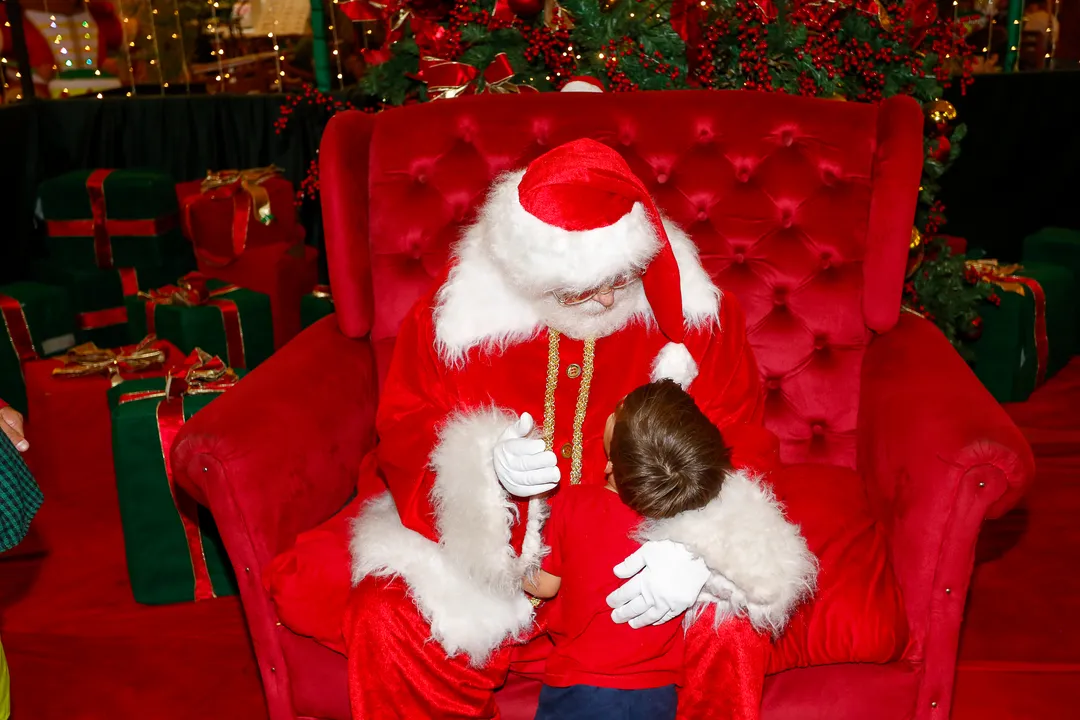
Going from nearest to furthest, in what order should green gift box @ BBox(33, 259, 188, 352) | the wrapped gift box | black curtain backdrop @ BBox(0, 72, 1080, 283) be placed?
the wrapped gift box
green gift box @ BBox(33, 259, 188, 352)
black curtain backdrop @ BBox(0, 72, 1080, 283)

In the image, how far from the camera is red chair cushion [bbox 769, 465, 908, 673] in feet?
5.13

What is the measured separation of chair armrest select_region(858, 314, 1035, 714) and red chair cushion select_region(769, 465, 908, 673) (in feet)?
0.13

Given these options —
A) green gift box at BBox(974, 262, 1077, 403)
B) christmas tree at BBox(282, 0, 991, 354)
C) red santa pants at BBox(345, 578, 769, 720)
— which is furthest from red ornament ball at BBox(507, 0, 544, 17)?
green gift box at BBox(974, 262, 1077, 403)

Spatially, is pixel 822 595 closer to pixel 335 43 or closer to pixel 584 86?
pixel 584 86

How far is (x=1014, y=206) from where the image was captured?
4.56 meters

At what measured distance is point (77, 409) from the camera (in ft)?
9.29

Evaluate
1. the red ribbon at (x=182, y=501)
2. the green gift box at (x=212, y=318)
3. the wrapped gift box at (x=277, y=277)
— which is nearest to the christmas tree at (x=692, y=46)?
the green gift box at (x=212, y=318)

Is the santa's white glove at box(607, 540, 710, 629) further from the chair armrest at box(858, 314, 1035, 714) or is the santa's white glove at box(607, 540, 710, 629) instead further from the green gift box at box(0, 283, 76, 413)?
the green gift box at box(0, 283, 76, 413)

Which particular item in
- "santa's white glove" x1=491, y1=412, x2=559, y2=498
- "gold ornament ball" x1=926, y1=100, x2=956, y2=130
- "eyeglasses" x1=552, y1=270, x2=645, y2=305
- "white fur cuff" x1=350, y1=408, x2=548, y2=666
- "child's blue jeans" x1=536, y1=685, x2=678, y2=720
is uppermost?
"gold ornament ball" x1=926, y1=100, x2=956, y2=130

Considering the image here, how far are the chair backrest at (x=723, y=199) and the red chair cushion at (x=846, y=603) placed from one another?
15.2 inches

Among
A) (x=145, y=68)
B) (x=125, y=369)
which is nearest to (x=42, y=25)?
(x=145, y=68)

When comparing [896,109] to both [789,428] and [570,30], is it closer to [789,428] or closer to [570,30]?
[789,428]

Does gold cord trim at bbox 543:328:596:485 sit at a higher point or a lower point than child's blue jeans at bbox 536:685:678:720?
higher

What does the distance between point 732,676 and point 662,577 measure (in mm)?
208
